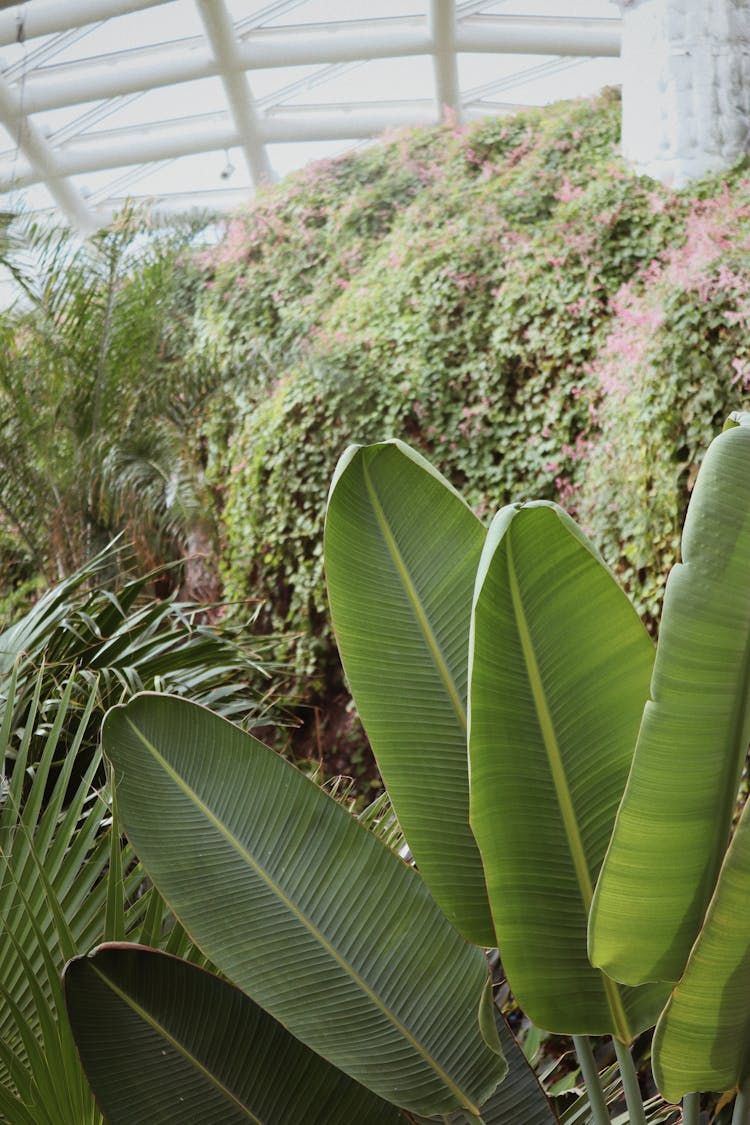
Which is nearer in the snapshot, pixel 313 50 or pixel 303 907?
pixel 303 907

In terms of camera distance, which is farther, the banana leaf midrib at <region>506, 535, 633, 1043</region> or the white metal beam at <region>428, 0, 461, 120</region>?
the white metal beam at <region>428, 0, 461, 120</region>

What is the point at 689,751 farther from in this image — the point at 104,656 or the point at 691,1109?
the point at 104,656

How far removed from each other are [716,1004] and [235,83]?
7.91 metres

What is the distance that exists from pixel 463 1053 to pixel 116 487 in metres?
4.56

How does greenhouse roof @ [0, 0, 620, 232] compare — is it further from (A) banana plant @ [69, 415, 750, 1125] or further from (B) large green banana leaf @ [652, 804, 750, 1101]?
(B) large green banana leaf @ [652, 804, 750, 1101]

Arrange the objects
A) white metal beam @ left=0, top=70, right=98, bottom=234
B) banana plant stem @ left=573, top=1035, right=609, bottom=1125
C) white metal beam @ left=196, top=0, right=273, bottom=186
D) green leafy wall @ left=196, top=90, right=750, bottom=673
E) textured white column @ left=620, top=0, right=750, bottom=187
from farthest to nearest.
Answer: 1. white metal beam @ left=0, top=70, right=98, bottom=234
2. white metal beam @ left=196, top=0, right=273, bottom=186
3. textured white column @ left=620, top=0, right=750, bottom=187
4. green leafy wall @ left=196, top=90, right=750, bottom=673
5. banana plant stem @ left=573, top=1035, right=609, bottom=1125

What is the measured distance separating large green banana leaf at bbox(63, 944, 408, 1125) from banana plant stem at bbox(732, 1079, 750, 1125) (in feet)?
1.19

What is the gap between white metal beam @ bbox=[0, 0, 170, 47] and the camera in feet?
20.5

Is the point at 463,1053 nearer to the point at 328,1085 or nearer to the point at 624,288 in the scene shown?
the point at 328,1085

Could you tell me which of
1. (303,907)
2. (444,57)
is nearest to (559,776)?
(303,907)

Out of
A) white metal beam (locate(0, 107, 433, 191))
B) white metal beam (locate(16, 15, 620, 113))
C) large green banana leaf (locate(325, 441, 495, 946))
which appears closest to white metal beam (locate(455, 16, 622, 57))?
white metal beam (locate(16, 15, 620, 113))

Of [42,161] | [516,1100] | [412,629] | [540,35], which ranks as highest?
[42,161]

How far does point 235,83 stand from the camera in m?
7.34

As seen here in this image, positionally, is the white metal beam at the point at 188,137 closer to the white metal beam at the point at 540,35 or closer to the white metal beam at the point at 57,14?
the white metal beam at the point at 540,35
